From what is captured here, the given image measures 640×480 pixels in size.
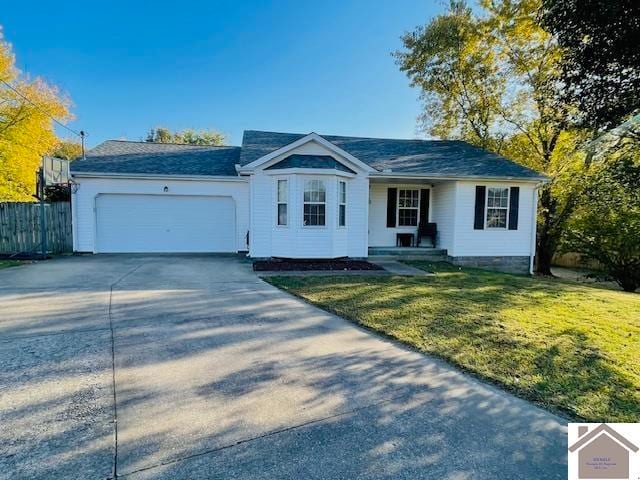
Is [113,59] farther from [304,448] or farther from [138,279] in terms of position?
[304,448]

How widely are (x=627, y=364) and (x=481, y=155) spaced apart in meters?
11.7

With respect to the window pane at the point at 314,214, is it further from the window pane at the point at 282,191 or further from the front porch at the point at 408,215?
the front porch at the point at 408,215

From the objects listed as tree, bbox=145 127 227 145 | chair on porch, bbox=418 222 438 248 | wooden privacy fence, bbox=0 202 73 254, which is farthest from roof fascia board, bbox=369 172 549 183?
tree, bbox=145 127 227 145

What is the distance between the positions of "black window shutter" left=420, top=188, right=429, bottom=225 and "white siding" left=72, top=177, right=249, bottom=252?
6.87 m

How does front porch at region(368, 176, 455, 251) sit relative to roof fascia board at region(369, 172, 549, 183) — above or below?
below

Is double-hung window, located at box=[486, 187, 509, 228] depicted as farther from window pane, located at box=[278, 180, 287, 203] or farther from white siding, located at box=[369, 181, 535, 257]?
window pane, located at box=[278, 180, 287, 203]

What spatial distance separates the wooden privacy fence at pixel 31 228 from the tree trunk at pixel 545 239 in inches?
770

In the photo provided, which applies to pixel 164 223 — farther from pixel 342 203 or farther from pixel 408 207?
pixel 408 207

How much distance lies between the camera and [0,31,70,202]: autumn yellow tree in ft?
49.0

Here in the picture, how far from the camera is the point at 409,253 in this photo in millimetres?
12797

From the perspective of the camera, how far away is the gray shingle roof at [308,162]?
1094 centimetres

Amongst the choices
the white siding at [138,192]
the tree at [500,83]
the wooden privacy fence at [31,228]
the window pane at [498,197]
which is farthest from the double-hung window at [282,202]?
the tree at [500,83]

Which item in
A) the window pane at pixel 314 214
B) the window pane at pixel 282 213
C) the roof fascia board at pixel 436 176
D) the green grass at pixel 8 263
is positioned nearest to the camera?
the green grass at pixel 8 263

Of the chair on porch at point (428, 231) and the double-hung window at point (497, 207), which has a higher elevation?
the double-hung window at point (497, 207)
